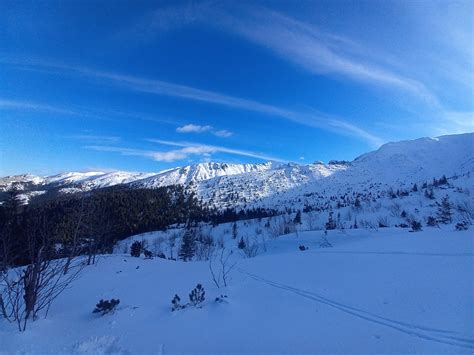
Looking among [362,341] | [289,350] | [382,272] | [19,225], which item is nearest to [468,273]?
[382,272]

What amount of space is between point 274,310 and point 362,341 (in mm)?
2450

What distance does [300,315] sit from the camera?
20.1ft

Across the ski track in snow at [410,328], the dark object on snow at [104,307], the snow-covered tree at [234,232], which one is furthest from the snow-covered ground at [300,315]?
the snow-covered tree at [234,232]

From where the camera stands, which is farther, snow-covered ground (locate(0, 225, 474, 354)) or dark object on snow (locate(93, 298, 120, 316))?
dark object on snow (locate(93, 298, 120, 316))

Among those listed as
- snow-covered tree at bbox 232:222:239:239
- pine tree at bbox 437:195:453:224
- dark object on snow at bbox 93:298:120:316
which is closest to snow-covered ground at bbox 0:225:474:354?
dark object on snow at bbox 93:298:120:316

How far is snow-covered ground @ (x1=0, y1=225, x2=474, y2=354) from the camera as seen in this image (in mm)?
4727

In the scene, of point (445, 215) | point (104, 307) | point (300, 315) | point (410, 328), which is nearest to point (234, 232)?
point (445, 215)

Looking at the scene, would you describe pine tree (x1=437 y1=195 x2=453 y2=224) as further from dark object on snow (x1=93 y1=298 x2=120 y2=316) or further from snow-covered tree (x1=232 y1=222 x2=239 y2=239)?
snow-covered tree (x1=232 y1=222 x2=239 y2=239)

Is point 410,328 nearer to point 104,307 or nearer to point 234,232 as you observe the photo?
point 104,307

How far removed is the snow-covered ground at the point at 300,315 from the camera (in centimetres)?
473

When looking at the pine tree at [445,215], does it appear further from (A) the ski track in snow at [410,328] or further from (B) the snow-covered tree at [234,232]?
(B) the snow-covered tree at [234,232]

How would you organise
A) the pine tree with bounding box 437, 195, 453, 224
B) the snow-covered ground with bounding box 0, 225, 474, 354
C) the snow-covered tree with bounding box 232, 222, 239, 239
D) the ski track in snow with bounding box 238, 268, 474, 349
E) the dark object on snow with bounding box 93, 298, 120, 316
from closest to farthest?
the ski track in snow with bounding box 238, 268, 474, 349
the snow-covered ground with bounding box 0, 225, 474, 354
the dark object on snow with bounding box 93, 298, 120, 316
the pine tree with bounding box 437, 195, 453, 224
the snow-covered tree with bounding box 232, 222, 239, 239

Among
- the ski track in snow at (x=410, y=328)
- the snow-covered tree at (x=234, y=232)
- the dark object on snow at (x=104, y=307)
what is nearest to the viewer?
the ski track in snow at (x=410, y=328)

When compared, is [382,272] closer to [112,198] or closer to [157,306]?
[157,306]
